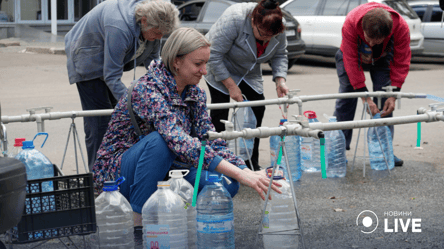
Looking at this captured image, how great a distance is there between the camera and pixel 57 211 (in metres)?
2.72

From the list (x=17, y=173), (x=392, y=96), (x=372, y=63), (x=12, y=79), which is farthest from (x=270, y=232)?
(x=12, y=79)

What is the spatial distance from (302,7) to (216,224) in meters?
11.2

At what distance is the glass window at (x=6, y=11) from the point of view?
21.3m

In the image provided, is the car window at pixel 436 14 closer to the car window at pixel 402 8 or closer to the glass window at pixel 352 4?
the car window at pixel 402 8

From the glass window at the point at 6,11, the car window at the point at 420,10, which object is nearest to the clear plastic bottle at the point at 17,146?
the car window at the point at 420,10

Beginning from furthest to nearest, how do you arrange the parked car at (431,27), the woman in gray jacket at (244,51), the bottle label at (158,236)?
the parked car at (431,27) < the woman in gray jacket at (244,51) < the bottle label at (158,236)

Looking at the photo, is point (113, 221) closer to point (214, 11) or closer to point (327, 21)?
point (214, 11)

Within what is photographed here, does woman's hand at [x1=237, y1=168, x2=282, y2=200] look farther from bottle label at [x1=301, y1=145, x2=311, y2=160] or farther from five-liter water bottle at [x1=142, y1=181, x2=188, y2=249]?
bottle label at [x1=301, y1=145, x2=311, y2=160]

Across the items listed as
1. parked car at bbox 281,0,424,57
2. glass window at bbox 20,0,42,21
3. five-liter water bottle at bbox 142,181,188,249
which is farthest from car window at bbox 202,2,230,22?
glass window at bbox 20,0,42,21

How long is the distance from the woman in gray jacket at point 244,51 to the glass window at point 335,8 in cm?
792

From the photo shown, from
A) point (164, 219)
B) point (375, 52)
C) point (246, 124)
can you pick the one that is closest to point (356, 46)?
point (375, 52)

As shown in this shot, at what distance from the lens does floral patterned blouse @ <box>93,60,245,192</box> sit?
3.13 m

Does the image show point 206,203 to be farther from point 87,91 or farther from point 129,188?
point 87,91

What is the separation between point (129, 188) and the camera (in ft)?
10.9
